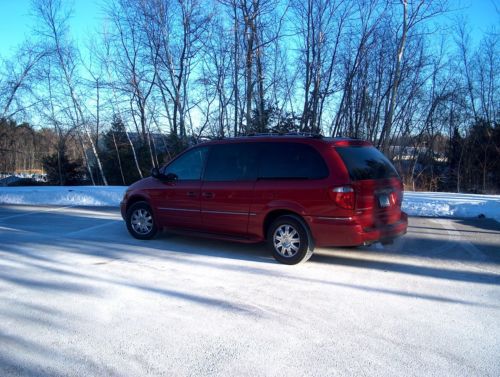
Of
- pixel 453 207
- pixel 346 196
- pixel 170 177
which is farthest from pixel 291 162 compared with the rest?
pixel 453 207

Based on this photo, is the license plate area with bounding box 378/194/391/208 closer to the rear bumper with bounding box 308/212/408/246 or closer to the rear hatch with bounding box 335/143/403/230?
the rear hatch with bounding box 335/143/403/230

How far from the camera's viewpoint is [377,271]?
18.7ft

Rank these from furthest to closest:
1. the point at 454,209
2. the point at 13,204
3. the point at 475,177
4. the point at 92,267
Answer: the point at 475,177 → the point at 13,204 → the point at 454,209 → the point at 92,267

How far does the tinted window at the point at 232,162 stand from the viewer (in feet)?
21.0

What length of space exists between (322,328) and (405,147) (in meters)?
24.8

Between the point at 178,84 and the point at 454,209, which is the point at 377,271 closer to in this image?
the point at 454,209

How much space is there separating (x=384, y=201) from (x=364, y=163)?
60 cm

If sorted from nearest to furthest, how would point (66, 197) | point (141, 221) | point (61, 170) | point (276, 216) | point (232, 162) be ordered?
point (276, 216) → point (232, 162) → point (141, 221) → point (66, 197) → point (61, 170)

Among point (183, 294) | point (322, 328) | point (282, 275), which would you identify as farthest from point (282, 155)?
point (322, 328)

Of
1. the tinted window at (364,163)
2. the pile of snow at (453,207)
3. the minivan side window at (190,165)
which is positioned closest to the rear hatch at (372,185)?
the tinted window at (364,163)

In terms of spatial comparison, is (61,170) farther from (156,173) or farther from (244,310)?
(244,310)

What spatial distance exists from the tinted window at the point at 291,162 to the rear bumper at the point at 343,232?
24.5 inches

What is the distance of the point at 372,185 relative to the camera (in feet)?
18.7

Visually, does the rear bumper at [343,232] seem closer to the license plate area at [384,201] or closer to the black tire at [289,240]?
the black tire at [289,240]
